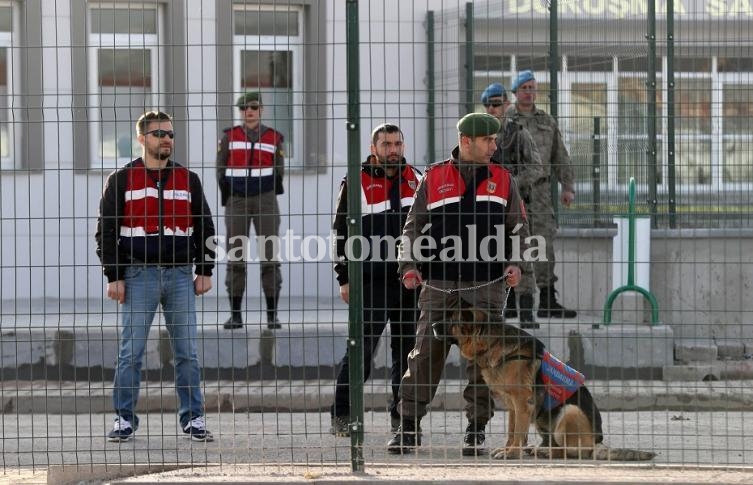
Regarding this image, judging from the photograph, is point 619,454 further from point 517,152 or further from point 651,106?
point 651,106

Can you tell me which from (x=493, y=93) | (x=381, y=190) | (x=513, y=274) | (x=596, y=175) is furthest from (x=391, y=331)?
(x=596, y=175)

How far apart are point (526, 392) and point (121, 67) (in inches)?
219

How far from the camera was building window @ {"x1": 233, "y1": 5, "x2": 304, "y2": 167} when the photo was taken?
7809 mm

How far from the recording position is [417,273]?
25.0ft

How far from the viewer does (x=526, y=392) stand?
293 inches

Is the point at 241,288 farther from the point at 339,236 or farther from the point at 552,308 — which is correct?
the point at 552,308

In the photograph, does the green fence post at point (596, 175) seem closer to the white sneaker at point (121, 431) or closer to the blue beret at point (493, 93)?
the blue beret at point (493, 93)

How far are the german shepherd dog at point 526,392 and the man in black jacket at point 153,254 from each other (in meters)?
1.63

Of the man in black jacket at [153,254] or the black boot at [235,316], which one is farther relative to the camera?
the black boot at [235,316]

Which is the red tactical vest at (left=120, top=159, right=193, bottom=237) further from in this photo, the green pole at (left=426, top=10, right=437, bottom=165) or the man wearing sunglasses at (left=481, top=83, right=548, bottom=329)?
the green pole at (left=426, top=10, right=437, bottom=165)

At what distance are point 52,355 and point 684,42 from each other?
19.1 feet

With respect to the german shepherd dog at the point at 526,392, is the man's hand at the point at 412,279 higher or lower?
higher

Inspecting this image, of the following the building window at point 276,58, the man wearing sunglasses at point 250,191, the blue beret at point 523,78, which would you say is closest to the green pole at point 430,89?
the blue beret at point 523,78

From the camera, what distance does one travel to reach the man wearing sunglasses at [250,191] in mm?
9422
